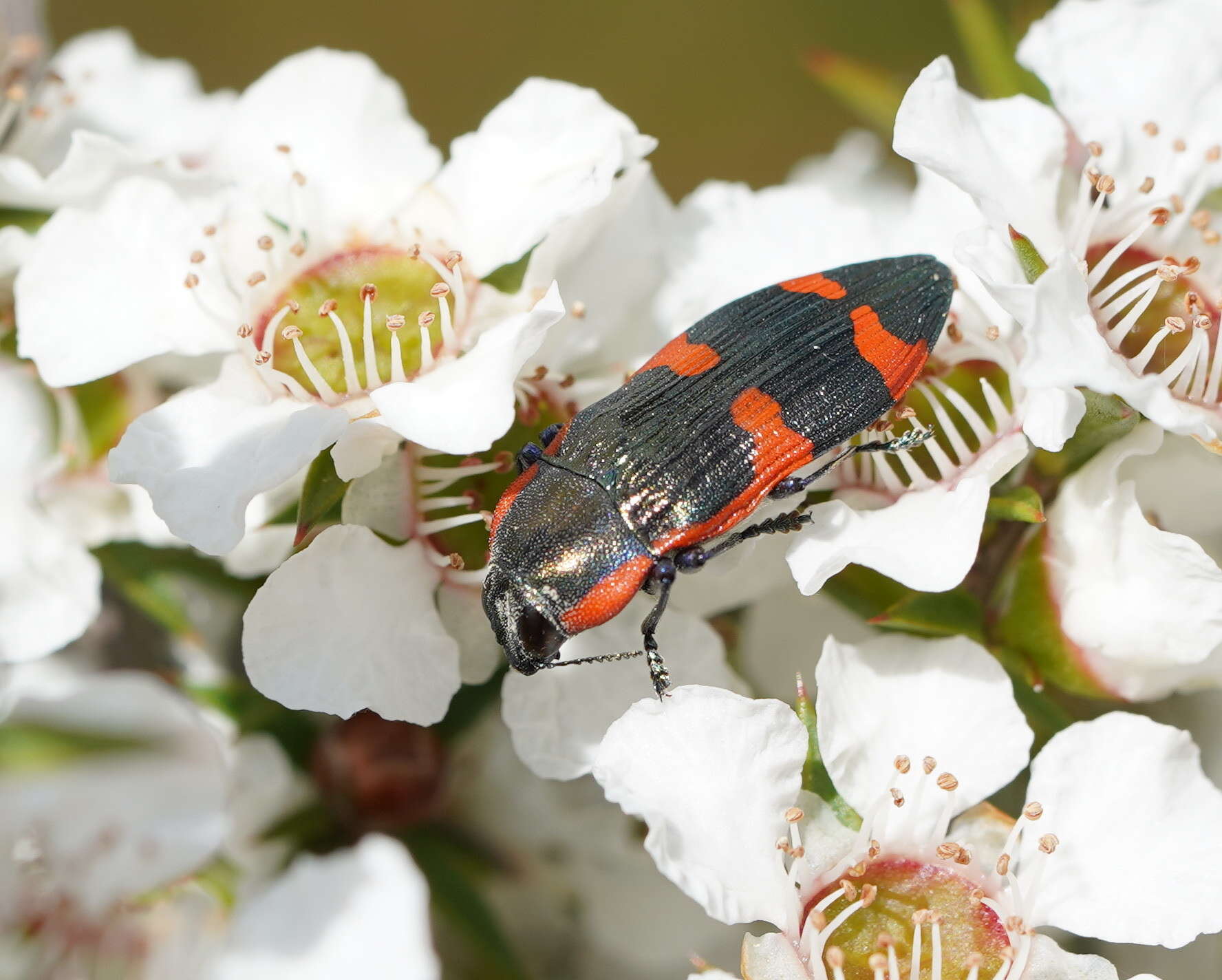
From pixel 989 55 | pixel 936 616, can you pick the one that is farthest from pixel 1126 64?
pixel 936 616

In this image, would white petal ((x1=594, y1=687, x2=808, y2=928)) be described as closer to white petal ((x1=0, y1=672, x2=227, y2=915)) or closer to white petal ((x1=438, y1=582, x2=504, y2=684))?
white petal ((x1=438, y1=582, x2=504, y2=684))

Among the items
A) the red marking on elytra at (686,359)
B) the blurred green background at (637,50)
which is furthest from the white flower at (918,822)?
the blurred green background at (637,50)

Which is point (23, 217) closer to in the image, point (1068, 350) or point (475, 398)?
point (475, 398)

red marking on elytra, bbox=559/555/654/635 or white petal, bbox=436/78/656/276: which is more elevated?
white petal, bbox=436/78/656/276

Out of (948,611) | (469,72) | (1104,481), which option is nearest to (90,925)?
(948,611)

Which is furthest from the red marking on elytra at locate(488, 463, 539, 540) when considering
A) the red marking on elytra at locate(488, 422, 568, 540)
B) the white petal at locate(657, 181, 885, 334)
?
the white petal at locate(657, 181, 885, 334)
